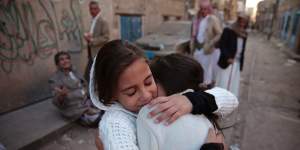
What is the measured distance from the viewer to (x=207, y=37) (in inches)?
147

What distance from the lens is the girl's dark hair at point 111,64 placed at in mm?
750

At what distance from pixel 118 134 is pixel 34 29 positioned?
355 cm

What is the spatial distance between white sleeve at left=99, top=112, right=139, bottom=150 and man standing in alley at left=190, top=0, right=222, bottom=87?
3136mm

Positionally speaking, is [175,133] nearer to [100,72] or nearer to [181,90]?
[181,90]

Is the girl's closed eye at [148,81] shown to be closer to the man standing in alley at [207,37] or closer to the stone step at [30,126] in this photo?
the stone step at [30,126]

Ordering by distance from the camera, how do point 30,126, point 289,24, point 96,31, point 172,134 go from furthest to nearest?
1. point 289,24
2. point 96,31
3. point 30,126
4. point 172,134

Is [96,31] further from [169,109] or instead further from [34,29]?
[169,109]

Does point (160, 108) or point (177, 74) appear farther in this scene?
point (177, 74)

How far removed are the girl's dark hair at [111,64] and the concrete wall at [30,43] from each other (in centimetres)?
307

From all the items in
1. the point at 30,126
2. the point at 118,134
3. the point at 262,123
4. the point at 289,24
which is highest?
the point at 289,24

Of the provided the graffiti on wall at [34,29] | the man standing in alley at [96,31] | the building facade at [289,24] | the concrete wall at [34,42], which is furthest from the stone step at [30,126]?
the building facade at [289,24]

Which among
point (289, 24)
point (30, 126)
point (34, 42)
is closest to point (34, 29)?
point (34, 42)

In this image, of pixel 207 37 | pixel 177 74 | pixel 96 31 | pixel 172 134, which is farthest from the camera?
pixel 207 37

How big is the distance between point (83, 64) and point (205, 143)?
454 cm
